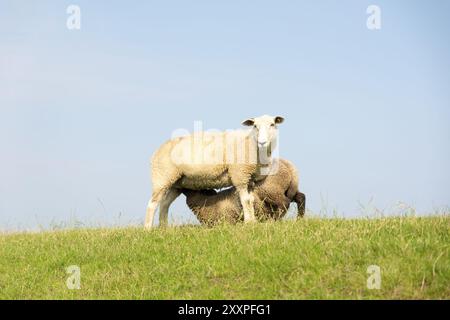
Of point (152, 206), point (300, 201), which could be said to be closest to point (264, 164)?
point (300, 201)

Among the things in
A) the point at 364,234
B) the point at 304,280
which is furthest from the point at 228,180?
the point at 304,280

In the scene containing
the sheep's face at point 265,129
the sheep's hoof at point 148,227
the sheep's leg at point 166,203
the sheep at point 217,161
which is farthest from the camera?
the sheep's leg at point 166,203

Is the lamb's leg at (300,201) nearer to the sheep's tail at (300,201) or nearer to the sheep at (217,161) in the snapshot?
the sheep's tail at (300,201)

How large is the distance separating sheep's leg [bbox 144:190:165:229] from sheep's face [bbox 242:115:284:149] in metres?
2.92

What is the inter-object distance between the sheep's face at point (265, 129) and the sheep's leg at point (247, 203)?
1220 millimetres

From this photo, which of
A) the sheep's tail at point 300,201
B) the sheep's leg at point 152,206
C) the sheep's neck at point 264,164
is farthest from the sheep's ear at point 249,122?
the sheep's tail at point 300,201

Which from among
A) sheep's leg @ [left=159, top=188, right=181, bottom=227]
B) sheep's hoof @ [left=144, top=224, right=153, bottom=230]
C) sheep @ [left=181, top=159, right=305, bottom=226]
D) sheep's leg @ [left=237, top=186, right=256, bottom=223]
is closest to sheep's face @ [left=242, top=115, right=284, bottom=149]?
sheep's leg @ [left=237, top=186, right=256, bottom=223]

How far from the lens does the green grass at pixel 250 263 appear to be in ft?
27.0

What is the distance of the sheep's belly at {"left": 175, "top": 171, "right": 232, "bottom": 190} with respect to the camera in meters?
14.1

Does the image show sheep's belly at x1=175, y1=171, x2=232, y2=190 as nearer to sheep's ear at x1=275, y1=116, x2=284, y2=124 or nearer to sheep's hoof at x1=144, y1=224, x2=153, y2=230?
sheep's hoof at x1=144, y1=224, x2=153, y2=230

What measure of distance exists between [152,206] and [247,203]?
2660 mm

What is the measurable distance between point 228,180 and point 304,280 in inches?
235

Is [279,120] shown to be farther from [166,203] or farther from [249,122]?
[166,203]
